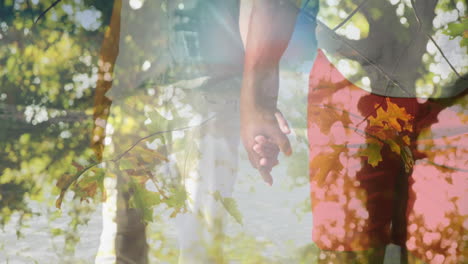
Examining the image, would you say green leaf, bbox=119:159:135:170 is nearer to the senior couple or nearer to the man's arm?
the senior couple

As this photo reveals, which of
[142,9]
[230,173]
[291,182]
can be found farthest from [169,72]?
[291,182]

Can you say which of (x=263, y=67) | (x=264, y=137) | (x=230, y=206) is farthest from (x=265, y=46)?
(x=230, y=206)

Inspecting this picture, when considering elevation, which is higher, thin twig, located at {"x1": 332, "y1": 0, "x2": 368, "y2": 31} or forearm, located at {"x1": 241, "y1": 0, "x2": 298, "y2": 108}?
thin twig, located at {"x1": 332, "y1": 0, "x2": 368, "y2": 31}

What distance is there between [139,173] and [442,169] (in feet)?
2.18

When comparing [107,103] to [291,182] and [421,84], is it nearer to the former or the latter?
[291,182]

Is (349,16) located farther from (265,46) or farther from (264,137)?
(264,137)

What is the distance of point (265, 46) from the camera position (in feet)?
3.28

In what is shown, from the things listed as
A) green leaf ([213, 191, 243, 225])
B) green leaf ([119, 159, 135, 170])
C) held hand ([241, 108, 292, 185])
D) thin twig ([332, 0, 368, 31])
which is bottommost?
green leaf ([213, 191, 243, 225])

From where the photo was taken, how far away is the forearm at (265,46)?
994 millimetres

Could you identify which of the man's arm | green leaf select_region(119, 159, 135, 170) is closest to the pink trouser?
the man's arm

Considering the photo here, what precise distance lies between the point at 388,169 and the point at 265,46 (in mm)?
395

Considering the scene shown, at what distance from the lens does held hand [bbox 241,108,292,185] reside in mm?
1006
